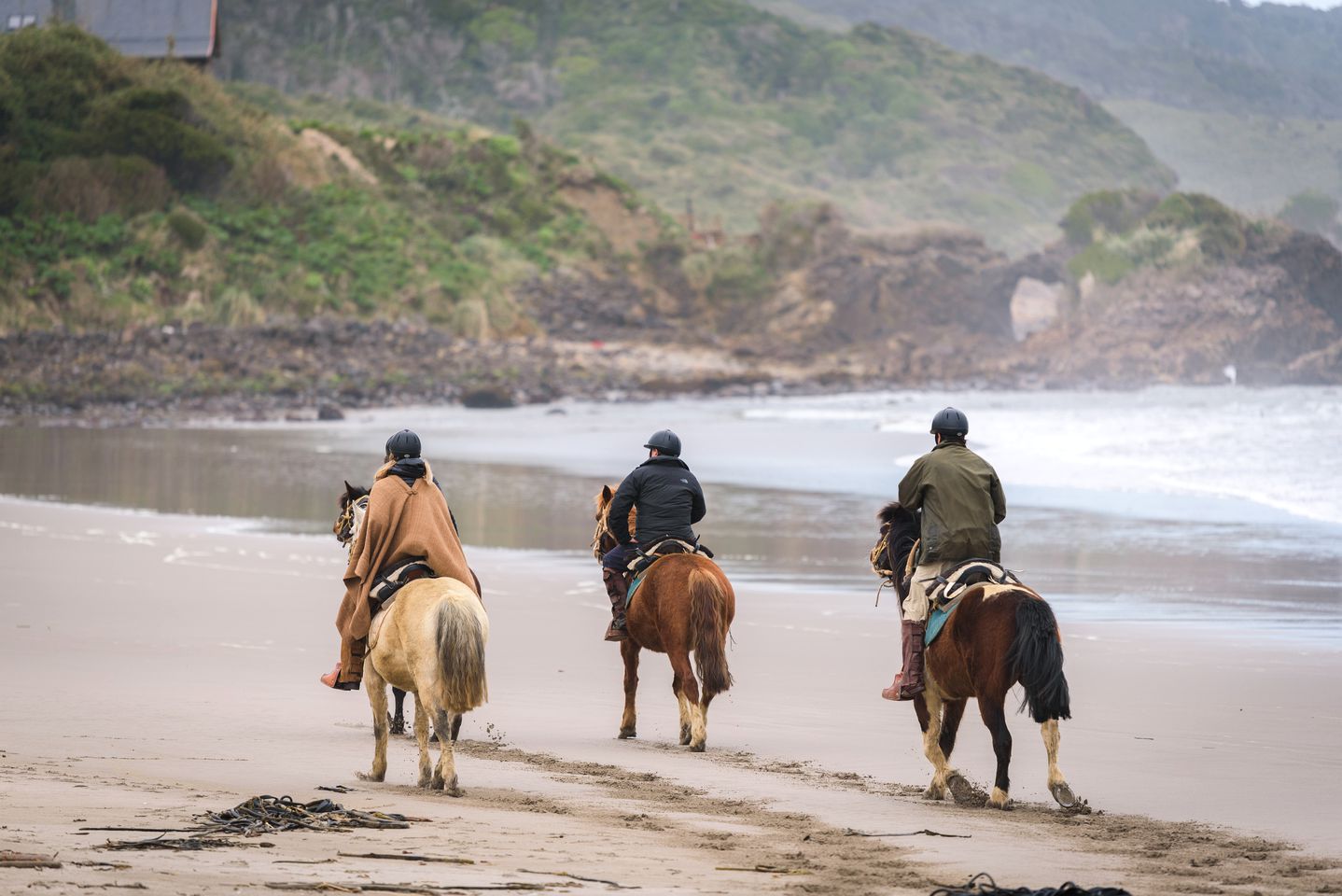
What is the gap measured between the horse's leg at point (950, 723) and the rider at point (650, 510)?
214 centimetres

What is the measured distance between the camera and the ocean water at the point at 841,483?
16.6 metres

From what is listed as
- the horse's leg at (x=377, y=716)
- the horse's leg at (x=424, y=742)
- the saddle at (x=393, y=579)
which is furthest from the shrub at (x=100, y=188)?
the horse's leg at (x=424, y=742)

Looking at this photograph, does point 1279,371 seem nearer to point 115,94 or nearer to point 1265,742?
point 115,94

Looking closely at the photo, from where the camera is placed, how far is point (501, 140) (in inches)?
3231

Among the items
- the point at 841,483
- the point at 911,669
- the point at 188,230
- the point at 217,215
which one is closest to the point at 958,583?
the point at 911,669

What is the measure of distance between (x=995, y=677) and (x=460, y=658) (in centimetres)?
245

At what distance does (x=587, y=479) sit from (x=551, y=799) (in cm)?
Answer: 1998

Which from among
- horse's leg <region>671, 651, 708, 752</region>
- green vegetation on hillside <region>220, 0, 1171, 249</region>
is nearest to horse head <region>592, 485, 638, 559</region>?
horse's leg <region>671, 651, 708, 752</region>

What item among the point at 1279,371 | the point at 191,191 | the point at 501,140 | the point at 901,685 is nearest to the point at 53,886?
the point at 901,685

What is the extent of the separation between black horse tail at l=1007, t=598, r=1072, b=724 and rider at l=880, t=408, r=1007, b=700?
0.66m

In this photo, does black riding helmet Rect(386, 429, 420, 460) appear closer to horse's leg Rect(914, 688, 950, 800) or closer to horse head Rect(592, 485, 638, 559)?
horse head Rect(592, 485, 638, 559)

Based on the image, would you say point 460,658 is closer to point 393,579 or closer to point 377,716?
point 377,716

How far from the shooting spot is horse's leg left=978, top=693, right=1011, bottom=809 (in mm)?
7902

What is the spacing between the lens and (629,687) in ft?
32.3
